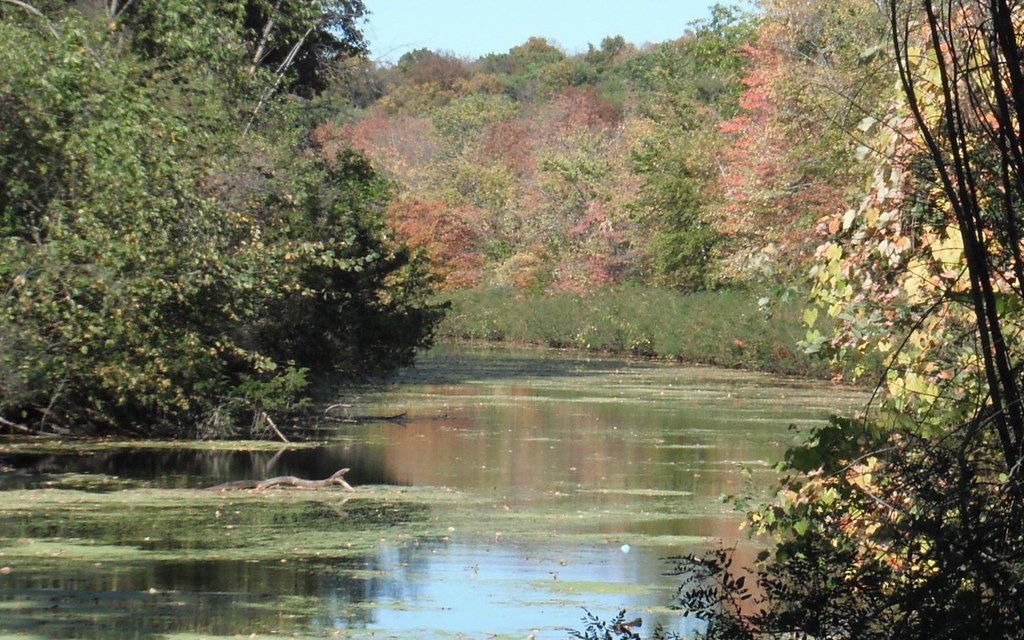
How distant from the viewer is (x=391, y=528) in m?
12.2

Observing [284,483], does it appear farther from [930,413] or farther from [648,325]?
[648,325]

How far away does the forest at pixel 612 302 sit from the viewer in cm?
466

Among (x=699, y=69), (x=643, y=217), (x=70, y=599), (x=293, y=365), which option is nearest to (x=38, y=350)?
(x=70, y=599)

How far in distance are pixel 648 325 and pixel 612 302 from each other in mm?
2444

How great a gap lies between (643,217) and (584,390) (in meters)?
16.4

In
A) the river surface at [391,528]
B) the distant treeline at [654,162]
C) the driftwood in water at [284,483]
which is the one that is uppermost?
the distant treeline at [654,162]

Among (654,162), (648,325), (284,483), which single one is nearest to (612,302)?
(648,325)

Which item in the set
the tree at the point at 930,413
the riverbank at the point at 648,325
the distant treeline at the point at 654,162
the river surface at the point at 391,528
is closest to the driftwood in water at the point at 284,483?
the river surface at the point at 391,528

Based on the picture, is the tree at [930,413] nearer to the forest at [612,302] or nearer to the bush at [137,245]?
the forest at [612,302]

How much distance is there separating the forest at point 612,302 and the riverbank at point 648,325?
109 mm

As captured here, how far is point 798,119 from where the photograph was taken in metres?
30.4

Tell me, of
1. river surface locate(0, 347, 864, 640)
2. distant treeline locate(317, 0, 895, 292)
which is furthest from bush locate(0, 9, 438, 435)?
distant treeline locate(317, 0, 895, 292)

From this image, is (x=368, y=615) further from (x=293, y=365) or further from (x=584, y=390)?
(x=584, y=390)

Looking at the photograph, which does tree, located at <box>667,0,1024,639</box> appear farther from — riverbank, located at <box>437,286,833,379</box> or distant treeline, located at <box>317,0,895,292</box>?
riverbank, located at <box>437,286,833,379</box>
